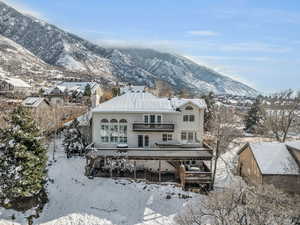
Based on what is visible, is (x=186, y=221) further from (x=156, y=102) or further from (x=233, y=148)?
(x=233, y=148)

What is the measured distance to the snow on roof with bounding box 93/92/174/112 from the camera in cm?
2820

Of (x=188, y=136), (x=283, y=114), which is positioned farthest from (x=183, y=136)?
(x=283, y=114)

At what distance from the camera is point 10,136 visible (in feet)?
65.2

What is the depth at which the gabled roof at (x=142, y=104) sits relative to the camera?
28.2m

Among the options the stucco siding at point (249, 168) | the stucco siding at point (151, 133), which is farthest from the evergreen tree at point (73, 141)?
the stucco siding at point (249, 168)

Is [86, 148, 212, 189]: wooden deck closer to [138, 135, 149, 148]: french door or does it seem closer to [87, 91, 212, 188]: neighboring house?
[87, 91, 212, 188]: neighboring house

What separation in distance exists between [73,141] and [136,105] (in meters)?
8.13

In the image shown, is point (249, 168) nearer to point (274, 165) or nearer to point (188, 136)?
point (274, 165)

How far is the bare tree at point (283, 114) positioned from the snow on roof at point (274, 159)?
12.2 metres

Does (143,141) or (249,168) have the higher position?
(143,141)

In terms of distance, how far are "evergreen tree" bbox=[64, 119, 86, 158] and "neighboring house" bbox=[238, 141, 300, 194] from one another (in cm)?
1815

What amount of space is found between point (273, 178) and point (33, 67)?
7222 inches

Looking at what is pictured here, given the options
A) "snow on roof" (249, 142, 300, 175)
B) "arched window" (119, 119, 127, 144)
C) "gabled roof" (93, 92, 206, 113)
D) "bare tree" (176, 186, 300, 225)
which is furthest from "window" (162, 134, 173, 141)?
"bare tree" (176, 186, 300, 225)

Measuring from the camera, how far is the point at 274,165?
2312cm
